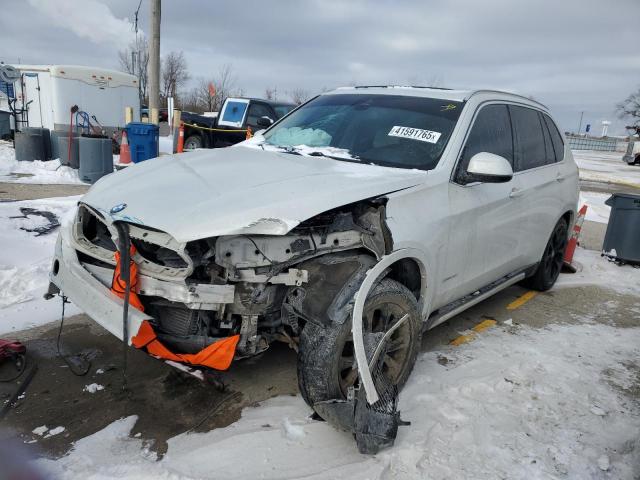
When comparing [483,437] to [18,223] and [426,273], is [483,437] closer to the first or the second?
[426,273]

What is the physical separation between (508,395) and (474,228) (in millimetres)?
1130

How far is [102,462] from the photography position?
247cm

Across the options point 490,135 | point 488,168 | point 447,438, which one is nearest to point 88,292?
point 447,438

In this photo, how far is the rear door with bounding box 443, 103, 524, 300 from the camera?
3.40 metres

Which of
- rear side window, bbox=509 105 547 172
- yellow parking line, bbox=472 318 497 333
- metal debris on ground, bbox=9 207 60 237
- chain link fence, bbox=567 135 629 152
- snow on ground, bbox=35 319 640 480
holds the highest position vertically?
rear side window, bbox=509 105 547 172

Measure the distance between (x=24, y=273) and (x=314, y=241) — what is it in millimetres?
3242

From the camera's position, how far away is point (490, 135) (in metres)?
3.88

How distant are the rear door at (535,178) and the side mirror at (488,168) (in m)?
0.92

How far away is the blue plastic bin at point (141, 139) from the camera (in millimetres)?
11555

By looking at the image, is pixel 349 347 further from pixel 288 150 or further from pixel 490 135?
pixel 490 135

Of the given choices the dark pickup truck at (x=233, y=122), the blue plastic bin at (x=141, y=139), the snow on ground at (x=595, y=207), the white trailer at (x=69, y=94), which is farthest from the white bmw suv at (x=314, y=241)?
the white trailer at (x=69, y=94)

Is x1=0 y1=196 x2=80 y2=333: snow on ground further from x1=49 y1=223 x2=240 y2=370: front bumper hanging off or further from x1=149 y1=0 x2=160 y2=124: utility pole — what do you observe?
x1=149 y1=0 x2=160 y2=124: utility pole

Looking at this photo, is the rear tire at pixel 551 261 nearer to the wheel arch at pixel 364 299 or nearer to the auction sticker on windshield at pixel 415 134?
the auction sticker on windshield at pixel 415 134

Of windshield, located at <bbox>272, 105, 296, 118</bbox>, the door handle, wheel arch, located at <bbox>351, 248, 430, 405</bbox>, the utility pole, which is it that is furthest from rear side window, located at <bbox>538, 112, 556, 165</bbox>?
the utility pole
